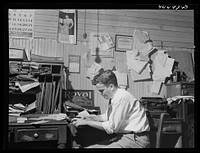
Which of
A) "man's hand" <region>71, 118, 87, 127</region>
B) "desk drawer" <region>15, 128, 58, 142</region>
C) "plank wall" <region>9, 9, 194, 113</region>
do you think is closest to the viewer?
"desk drawer" <region>15, 128, 58, 142</region>

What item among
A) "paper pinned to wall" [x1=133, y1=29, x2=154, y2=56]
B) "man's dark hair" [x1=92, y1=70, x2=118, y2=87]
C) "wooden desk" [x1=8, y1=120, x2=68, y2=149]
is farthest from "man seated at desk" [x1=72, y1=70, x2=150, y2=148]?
"paper pinned to wall" [x1=133, y1=29, x2=154, y2=56]

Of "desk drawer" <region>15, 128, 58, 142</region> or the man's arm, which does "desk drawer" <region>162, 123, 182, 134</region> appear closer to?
the man's arm

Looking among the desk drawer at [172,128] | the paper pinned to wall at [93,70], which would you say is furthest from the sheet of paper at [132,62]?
the desk drawer at [172,128]

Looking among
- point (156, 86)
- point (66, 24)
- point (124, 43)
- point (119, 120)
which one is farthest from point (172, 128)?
point (66, 24)

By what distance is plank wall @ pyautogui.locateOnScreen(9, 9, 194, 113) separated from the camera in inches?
102

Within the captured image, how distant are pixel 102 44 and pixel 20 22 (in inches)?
29.8

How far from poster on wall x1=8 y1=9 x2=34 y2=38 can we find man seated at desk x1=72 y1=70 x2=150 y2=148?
2.44ft

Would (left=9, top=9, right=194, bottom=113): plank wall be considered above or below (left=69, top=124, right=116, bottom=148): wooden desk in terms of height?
above

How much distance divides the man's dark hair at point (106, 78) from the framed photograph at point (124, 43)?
24 cm

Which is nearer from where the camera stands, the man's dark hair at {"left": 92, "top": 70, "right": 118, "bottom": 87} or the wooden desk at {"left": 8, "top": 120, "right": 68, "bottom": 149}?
the wooden desk at {"left": 8, "top": 120, "right": 68, "bottom": 149}

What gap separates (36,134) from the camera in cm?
238

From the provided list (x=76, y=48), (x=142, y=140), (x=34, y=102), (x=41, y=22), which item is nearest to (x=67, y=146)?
(x=34, y=102)

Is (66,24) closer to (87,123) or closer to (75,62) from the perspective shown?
(75,62)
